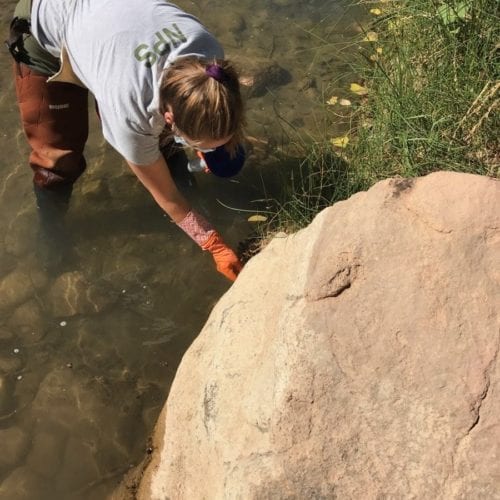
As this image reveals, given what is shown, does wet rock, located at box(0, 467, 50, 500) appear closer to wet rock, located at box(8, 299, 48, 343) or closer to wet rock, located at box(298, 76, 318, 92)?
wet rock, located at box(8, 299, 48, 343)

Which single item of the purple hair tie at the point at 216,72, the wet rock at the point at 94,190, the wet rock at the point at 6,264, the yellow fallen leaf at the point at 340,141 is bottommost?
the yellow fallen leaf at the point at 340,141

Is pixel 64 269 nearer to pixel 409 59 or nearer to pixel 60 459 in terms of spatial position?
pixel 60 459

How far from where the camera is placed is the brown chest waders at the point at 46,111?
2270 mm

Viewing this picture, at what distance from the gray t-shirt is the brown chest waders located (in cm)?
33

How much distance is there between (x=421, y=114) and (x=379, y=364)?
1373 mm

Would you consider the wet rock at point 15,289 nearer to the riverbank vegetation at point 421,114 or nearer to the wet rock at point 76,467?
the wet rock at point 76,467

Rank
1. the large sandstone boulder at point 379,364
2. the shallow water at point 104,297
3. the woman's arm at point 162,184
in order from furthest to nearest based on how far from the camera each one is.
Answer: the shallow water at point 104,297 < the woman's arm at point 162,184 < the large sandstone boulder at point 379,364

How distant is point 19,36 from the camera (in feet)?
7.36

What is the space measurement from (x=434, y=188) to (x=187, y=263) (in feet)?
4.59

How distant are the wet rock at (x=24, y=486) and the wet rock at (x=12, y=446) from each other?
4cm

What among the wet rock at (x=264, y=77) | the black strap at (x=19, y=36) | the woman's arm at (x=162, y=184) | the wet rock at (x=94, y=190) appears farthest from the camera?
the wet rock at (x=264, y=77)

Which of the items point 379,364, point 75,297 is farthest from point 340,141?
point 379,364

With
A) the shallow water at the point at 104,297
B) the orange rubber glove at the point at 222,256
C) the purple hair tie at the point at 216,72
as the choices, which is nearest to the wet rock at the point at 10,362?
the shallow water at the point at 104,297

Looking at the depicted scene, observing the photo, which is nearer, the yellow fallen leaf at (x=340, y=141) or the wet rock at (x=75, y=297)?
the wet rock at (x=75, y=297)
